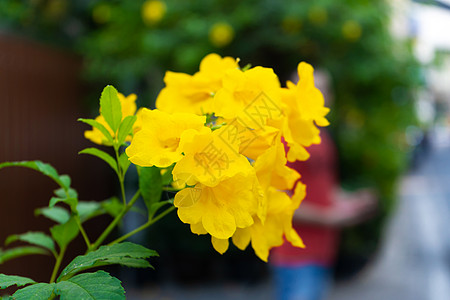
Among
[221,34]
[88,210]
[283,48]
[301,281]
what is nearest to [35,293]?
[88,210]

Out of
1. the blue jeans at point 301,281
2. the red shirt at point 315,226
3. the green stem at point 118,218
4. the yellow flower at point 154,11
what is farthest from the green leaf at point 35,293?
the yellow flower at point 154,11

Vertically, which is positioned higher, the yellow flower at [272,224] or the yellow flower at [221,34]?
the yellow flower at [221,34]

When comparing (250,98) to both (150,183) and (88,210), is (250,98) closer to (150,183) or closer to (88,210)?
(150,183)

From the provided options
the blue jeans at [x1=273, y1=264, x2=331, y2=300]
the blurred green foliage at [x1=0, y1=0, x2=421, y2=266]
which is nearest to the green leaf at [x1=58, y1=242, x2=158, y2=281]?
the blue jeans at [x1=273, y1=264, x2=331, y2=300]

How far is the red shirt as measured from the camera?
225 centimetres

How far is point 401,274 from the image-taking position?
494cm

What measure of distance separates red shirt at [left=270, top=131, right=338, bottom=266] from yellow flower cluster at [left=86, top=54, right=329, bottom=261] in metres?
1.60

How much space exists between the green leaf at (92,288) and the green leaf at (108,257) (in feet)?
0.05

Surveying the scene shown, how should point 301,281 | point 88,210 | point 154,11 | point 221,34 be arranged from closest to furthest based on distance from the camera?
point 88,210
point 301,281
point 221,34
point 154,11

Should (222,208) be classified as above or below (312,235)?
above

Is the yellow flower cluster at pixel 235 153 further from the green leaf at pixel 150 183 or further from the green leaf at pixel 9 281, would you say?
the green leaf at pixel 9 281

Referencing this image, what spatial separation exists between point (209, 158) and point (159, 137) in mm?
68

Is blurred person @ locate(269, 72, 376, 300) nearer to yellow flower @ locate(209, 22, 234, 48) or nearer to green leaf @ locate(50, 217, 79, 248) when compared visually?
yellow flower @ locate(209, 22, 234, 48)

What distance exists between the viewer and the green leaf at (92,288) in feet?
1.64
